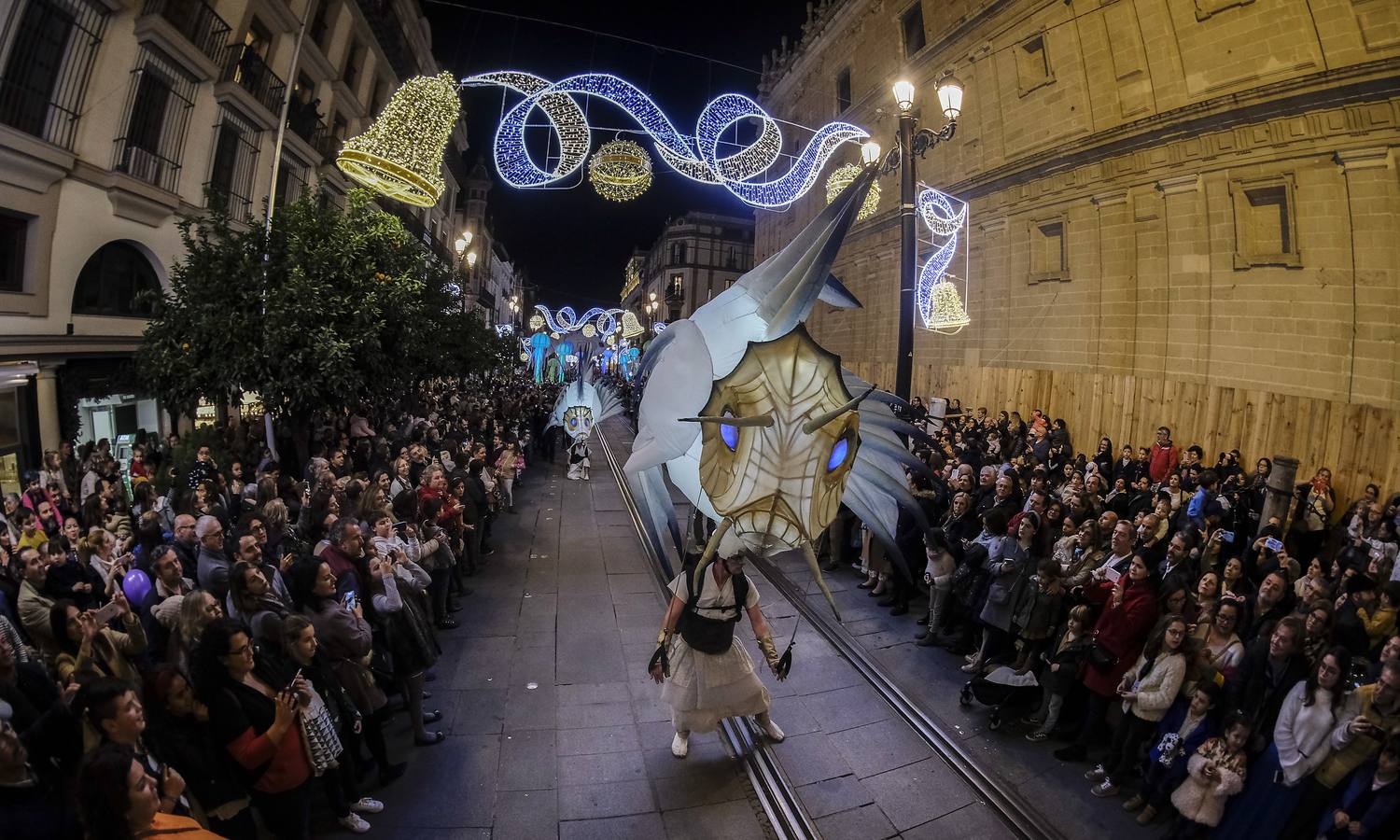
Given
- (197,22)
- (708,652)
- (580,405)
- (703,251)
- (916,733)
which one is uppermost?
(703,251)

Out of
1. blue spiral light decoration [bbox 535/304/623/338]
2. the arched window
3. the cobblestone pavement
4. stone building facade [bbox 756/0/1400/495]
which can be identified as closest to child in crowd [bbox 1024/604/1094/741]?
the cobblestone pavement

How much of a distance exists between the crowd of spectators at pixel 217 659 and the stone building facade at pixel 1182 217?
12210 mm

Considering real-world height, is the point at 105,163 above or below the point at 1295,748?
above

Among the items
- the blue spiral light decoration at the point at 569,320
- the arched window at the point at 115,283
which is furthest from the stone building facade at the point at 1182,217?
the arched window at the point at 115,283

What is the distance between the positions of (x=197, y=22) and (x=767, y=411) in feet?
57.3

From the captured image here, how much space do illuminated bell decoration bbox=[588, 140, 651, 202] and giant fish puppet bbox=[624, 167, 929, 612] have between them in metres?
7.17

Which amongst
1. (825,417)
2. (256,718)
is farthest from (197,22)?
(825,417)

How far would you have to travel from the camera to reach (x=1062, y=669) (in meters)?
5.25

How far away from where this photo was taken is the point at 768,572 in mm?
9156

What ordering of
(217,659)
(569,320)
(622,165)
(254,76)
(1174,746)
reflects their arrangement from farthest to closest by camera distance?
(569,320) → (254,76) → (622,165) → (1174,746) → (217,659)

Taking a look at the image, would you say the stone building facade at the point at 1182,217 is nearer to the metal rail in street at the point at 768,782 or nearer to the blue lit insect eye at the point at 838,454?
the metal rail in street at the point at 768,782

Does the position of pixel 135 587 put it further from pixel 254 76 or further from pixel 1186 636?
pixel 254 76

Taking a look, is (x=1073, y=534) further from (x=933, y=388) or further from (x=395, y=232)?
(x=933, y=388)

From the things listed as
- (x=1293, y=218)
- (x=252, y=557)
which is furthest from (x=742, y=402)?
(x=1293, y=218)
